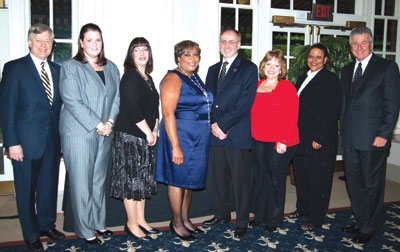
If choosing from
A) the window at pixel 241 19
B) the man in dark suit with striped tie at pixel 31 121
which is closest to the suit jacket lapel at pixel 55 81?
the man in dark suit with striped tie at pixel 31 121

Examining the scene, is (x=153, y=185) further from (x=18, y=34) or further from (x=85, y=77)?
(x=18, y=34)

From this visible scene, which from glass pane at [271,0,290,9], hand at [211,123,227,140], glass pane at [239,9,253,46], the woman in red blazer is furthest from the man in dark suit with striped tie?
glass pane at [271,0,290,9]

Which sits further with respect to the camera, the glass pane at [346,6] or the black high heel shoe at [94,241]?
the glass pane at [346,6]

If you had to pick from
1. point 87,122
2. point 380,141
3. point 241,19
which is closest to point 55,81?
point 87,122

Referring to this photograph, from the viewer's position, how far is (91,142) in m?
2.56

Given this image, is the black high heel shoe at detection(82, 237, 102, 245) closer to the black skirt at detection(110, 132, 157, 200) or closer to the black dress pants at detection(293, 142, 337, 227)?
the black skirt at detection(110, 132, 157, 200)

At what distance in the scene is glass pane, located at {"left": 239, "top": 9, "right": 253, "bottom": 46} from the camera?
4.95 meters

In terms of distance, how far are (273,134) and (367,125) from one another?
0.80 m

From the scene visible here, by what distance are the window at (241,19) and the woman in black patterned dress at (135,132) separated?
2.52 m

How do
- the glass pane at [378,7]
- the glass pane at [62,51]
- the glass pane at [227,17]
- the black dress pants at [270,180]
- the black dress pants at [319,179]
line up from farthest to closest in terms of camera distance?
the glass pane at [378,7] < the glass pane at [227,17] < the glass pane at [62,51] < the black dress pants at [319,179] < the black dress pants at [270,180]

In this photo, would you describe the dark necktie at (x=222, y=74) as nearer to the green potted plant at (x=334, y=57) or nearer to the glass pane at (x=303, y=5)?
the green potted plant at (x=334, y=57)

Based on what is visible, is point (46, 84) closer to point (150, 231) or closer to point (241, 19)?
point (150, 231)

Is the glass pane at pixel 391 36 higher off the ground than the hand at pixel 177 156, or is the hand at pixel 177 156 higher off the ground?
the glass pane at pixel 391 36

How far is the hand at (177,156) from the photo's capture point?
8.54ft
